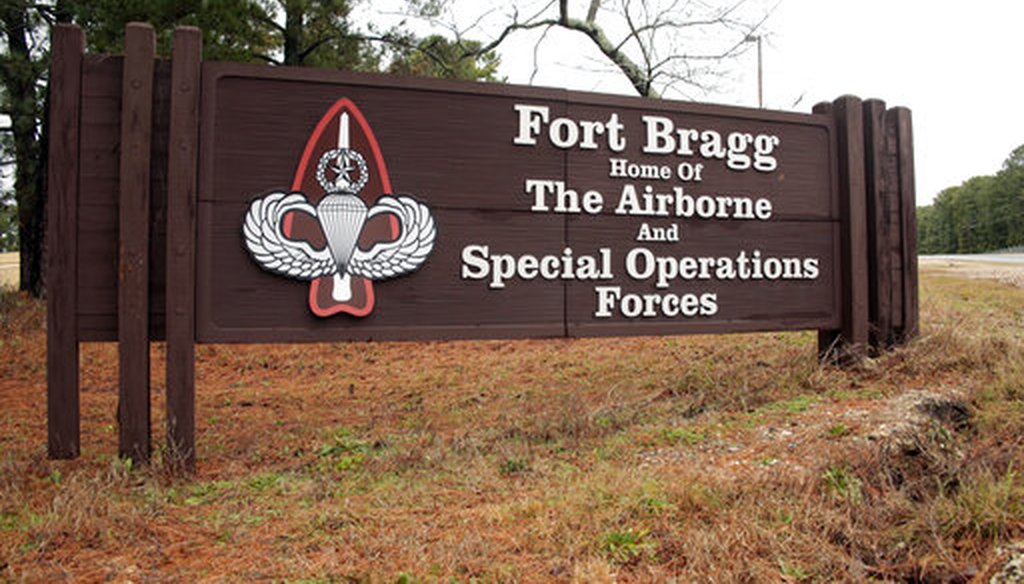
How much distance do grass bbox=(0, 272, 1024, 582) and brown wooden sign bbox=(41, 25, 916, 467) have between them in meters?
0.69

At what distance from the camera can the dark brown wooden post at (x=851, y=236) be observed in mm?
6523

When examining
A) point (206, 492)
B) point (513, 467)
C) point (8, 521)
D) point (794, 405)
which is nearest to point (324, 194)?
point (206, 492)

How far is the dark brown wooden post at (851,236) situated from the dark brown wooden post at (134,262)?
576 cm

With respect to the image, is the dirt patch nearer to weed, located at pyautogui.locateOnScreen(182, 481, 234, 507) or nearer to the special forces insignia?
the special forces insignia

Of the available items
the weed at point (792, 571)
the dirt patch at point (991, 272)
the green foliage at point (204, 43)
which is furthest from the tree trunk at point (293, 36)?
the dirt patch at point (991, 272)

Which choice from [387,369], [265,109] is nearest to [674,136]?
[265,109]

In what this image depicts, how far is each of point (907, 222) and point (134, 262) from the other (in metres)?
6.78

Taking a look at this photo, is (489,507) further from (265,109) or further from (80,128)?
(80,128)

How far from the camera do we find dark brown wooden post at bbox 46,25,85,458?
4566 millimetres

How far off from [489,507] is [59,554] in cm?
195

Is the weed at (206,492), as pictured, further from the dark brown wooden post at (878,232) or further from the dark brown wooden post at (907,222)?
the dark brown wooden post at (907,222)

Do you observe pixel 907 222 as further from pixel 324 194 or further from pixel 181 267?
pixel 181 267

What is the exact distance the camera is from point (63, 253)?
4582mm

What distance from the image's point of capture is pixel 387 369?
35.2 feet
